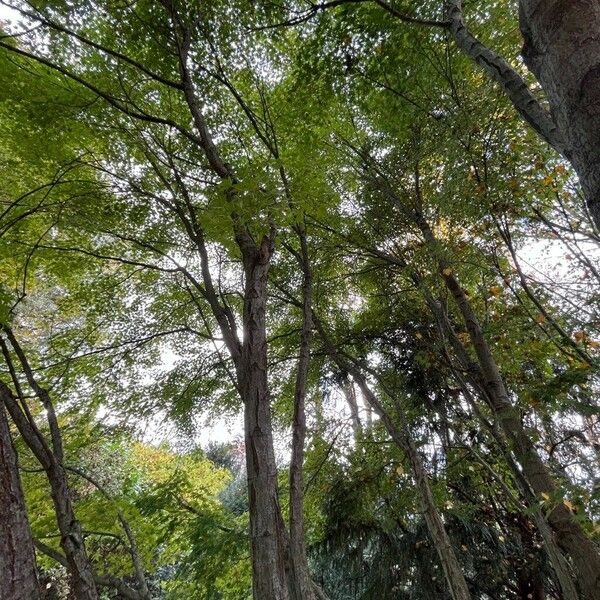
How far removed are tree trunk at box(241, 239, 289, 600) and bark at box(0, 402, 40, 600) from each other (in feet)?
3.14

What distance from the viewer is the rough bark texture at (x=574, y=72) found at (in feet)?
2.79

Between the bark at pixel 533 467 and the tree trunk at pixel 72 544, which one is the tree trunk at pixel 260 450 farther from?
the bark at pixel 533 467

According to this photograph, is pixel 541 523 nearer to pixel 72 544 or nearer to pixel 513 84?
pixel 513 84

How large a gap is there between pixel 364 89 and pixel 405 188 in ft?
6.19

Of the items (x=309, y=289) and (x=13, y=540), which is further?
(x=309, y=289)

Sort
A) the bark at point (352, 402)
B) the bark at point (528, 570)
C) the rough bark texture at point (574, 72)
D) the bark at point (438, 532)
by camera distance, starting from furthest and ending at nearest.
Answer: the bark at point (352, 402) < the bark at point (528, 570) < the bark at point (438, 532) < the rough bark texture at point (574, 72)

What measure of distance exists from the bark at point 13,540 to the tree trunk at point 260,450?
0.96 m

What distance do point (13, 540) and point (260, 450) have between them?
113 centimetres

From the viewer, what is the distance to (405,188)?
16.4 ft

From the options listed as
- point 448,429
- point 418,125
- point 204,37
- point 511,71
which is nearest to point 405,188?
point 418,125

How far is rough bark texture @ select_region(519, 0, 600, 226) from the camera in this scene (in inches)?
33.5

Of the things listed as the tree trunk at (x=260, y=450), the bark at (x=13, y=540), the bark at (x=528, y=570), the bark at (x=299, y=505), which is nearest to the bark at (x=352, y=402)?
the bark at (x=528, y=570)

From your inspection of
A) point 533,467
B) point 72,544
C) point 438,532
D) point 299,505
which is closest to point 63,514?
point 72,544

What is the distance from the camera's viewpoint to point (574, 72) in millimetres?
903
